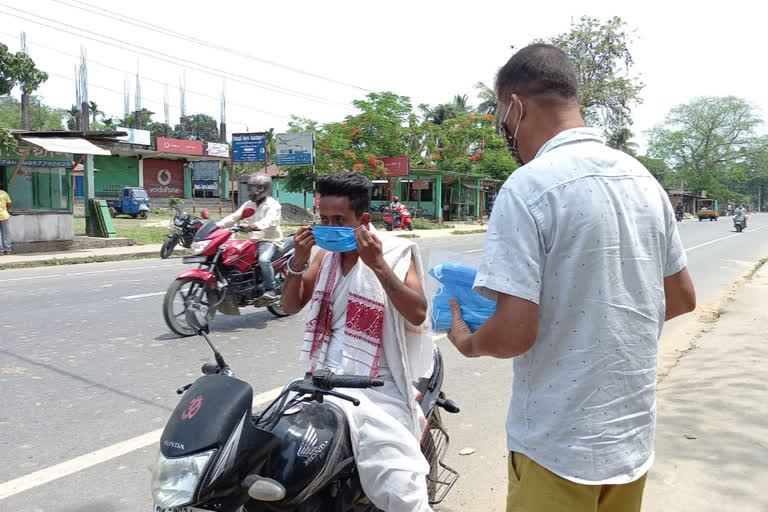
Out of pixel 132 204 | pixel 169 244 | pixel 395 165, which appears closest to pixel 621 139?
pixel 395 165

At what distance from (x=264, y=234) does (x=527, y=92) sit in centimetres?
586

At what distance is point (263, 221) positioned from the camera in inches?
275

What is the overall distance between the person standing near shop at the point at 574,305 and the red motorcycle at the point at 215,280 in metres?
5.17

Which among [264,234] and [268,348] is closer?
[268,348]

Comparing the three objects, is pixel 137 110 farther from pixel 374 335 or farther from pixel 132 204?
pixel 374 335

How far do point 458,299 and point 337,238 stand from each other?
0.65 meters

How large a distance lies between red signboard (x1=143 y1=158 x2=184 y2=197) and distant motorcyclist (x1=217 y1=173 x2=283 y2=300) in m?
37.1

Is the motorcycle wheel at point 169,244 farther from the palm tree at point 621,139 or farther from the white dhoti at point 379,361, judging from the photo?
the palm tree at point 621,139

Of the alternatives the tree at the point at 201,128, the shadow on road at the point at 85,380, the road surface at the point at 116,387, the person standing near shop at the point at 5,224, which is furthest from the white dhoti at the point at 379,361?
the tree at the point at 201,128

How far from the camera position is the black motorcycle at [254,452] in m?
1.51

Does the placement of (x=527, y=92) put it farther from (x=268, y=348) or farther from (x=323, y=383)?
(x=268, y=348)

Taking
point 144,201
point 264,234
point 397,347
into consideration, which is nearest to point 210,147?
point 144,201

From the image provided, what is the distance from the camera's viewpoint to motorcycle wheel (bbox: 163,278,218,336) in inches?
244

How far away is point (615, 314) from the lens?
1.45 m
